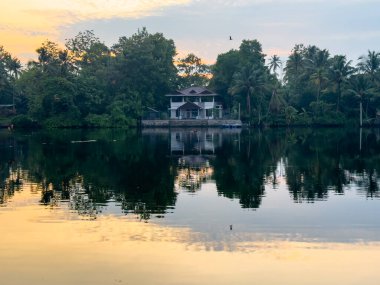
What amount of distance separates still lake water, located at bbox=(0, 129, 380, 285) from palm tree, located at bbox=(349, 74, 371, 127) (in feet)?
223

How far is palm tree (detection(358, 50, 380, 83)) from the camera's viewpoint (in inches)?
4045

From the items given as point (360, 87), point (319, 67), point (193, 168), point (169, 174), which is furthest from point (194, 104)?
point (169, 174)

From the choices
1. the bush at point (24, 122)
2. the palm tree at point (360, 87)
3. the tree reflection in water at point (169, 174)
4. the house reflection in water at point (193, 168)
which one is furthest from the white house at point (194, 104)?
the tree reflection in water at point (169, 174)

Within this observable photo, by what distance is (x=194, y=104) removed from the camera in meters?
109

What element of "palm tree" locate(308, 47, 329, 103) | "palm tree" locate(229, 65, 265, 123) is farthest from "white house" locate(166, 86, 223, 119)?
"palm tree" locate(308, 47, 329, 103)

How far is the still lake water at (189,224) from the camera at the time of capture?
43.6 feet

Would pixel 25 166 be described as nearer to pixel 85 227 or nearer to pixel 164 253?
pixel 85 227

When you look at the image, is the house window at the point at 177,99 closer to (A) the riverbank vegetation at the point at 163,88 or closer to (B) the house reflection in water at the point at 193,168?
(A) the riverbank vegetation at the point at 163,88

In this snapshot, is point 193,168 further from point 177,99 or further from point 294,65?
point 294,65

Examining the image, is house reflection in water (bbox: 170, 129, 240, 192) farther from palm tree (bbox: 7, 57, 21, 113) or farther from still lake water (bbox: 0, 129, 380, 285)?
palm tree (bbox: 7, 57, 21, 113)

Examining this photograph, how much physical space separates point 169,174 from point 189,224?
1324cm

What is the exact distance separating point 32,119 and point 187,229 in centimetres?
9089

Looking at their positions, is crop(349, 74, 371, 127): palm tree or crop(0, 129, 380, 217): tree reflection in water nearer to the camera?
crop(0, 129, 380, 217): tree reflection in water

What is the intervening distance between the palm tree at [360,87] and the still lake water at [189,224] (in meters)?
67.9
